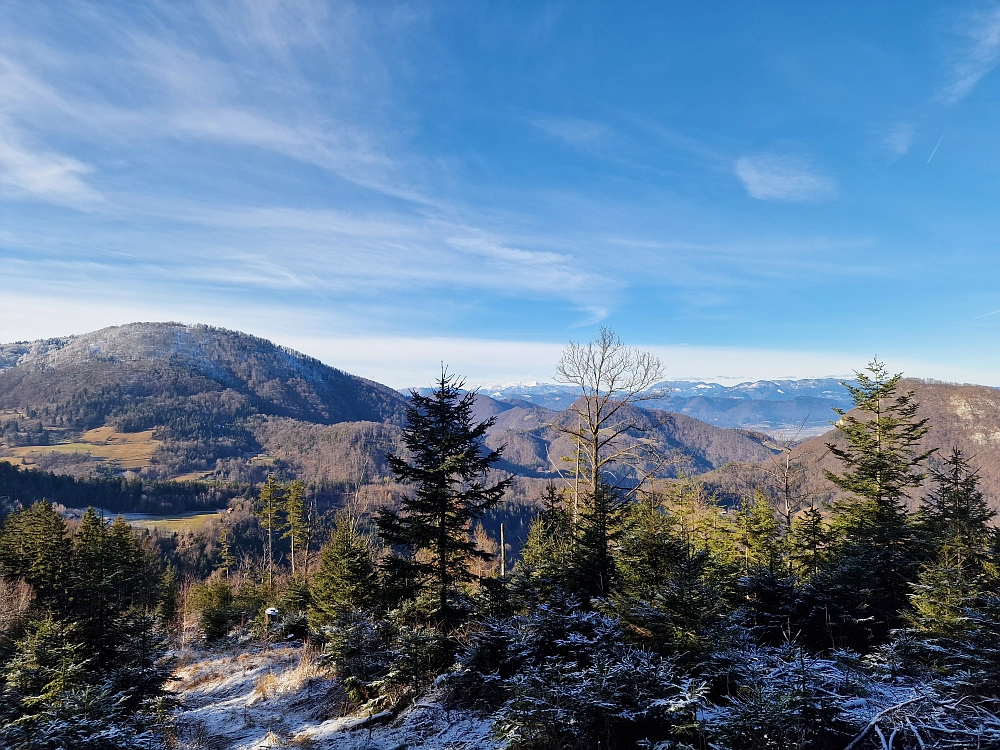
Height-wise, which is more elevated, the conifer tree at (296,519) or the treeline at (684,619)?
Result: the treeline at (684,619)

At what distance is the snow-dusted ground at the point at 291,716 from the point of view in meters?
8.20

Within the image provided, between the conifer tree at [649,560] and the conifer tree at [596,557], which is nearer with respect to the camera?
the conifer tree at [649,560]

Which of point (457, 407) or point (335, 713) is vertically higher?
point (457, 407)

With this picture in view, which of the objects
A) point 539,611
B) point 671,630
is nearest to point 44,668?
point 539,611

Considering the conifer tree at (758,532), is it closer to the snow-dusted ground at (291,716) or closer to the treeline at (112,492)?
the snow-dusted ground at (291,716)

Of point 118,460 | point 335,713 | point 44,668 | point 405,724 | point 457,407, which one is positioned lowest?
point 118,460

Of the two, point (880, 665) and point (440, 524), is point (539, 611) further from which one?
point (880, 665)

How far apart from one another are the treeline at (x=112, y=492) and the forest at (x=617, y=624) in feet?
455

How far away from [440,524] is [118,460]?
245 meters

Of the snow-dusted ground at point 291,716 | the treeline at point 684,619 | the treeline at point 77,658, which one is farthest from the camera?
the snow-dusted ground at point 291,716

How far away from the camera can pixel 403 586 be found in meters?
11.9

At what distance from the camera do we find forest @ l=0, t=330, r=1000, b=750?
605 centimetres

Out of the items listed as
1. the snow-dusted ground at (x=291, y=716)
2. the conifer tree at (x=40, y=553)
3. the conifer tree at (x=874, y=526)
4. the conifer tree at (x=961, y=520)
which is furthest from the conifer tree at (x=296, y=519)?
the conifer tree at (x=961, y=520)

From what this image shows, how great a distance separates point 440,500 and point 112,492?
168m
